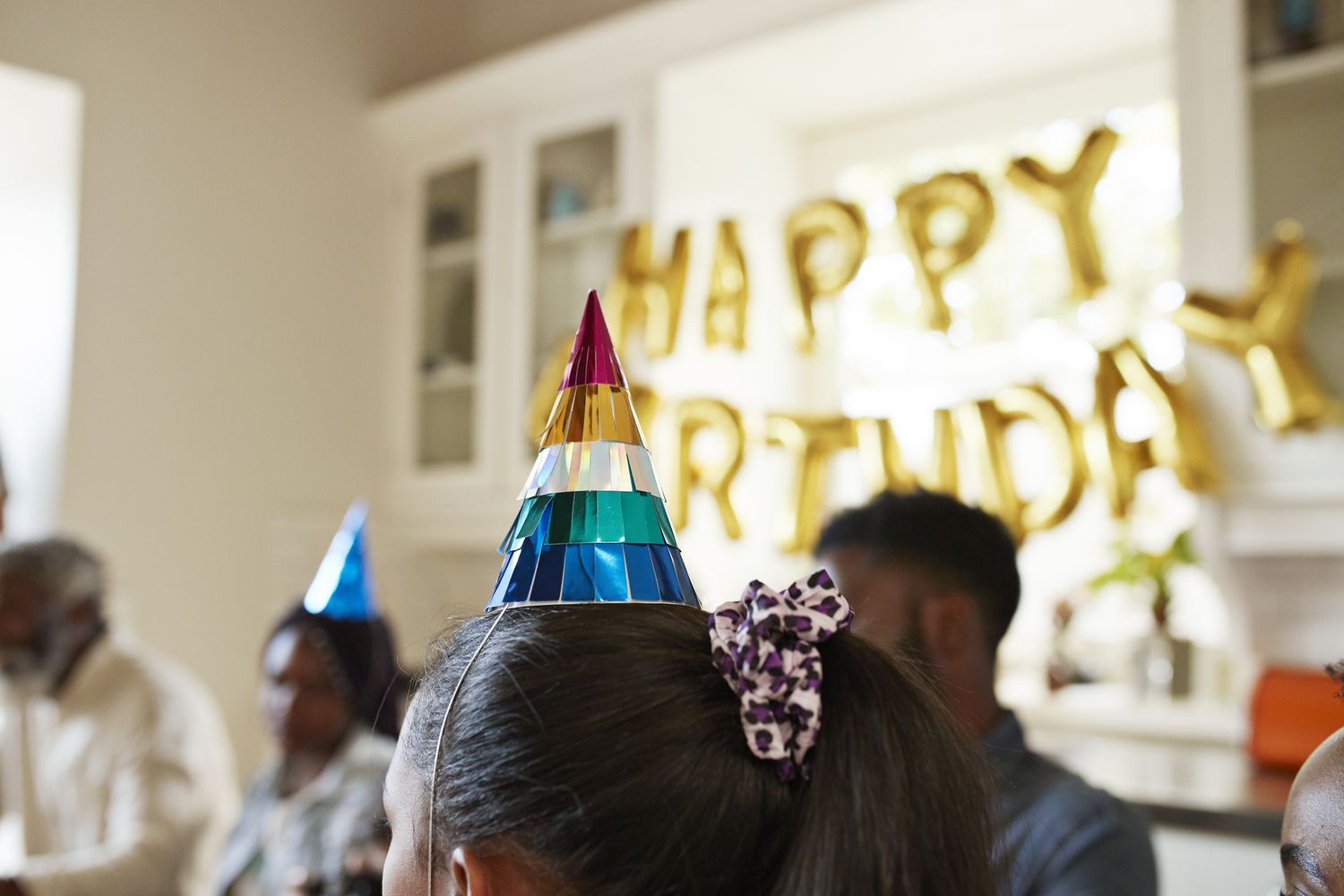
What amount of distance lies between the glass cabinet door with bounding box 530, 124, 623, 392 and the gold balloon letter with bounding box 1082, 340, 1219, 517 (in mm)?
1255

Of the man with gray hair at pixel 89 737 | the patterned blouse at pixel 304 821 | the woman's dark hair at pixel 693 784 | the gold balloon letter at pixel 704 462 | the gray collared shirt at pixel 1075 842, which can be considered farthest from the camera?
the gold balloon letter at pixel 704 462

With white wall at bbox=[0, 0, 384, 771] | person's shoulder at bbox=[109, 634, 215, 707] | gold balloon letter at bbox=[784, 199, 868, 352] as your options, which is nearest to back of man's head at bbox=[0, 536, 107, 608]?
person's shoulder at bbox=[109, 634, 215, 707]

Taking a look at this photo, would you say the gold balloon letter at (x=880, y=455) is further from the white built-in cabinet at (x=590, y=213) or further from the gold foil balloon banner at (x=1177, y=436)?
the white built-in cabinet at (x=590, y=213)

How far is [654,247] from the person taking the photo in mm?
2736

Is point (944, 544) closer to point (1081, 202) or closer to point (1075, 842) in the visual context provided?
point (1075, 842)

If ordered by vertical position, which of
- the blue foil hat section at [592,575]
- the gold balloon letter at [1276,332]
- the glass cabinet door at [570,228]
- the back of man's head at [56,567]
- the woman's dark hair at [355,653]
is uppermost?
the glass cabinet door at [570,228]

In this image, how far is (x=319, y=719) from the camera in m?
1.82

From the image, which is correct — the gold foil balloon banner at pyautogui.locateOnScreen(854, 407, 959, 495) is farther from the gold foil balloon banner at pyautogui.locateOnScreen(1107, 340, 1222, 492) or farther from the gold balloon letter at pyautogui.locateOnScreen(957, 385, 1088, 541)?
the gold foil balloon banner at pyautogui.locateOnScreen(1107, 340, 1222, 492)

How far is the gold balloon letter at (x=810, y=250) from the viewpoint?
7.97ft

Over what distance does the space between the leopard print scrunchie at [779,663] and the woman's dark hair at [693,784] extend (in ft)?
0.04

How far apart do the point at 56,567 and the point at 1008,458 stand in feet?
5.50

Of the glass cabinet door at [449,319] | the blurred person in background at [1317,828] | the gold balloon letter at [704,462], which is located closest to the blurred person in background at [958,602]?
the blurred person in background at [1317,828]

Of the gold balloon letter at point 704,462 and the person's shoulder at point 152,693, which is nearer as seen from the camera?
the person's shoulder at point 152,693

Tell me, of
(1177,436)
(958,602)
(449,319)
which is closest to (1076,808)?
(958,602)
